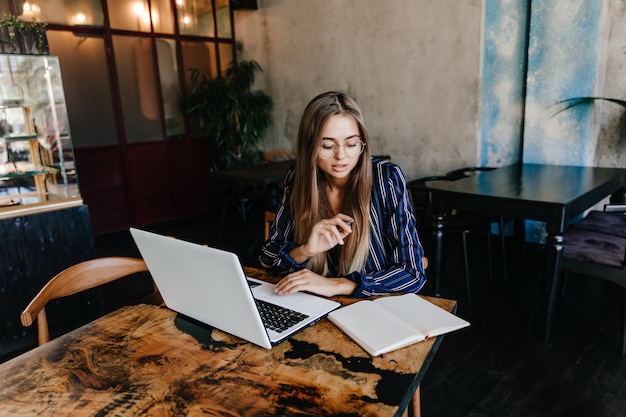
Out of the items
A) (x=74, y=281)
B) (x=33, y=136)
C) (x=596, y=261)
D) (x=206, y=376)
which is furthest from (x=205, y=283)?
(x=33, y=136)

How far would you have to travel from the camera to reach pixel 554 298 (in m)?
2.21

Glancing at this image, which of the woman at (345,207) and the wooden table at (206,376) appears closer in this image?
the wooden table at (206,376)

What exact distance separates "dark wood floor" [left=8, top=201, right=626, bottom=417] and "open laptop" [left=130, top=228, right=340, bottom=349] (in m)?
1.05

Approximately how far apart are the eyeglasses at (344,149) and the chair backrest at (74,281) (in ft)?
2.45

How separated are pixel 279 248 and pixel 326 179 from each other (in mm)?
315

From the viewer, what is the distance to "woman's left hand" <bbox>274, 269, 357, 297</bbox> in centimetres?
121

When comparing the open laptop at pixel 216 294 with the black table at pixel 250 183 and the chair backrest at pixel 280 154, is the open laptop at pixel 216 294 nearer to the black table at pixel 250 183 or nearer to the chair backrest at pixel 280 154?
the black table at pixel 250 183

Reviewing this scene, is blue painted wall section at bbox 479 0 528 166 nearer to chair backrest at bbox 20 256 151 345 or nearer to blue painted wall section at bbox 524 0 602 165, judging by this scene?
blue painted wall section at bbox 524 0 602 165

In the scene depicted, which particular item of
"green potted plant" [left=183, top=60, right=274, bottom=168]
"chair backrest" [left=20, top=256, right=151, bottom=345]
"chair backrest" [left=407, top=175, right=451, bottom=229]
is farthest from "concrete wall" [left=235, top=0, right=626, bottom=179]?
"chair backrest" [left=20, top=256, right=151, bottom=345]

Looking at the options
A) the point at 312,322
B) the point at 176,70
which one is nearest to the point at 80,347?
the point at 312,322

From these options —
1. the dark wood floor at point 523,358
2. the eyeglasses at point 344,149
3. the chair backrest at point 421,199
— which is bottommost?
the dark wood floor at point 523,358

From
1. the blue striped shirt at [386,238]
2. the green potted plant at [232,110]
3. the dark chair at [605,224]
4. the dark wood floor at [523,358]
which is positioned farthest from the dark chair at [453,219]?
the green potted plant at [232,110]

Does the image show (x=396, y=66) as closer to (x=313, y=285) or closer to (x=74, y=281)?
(x=313, y=285)

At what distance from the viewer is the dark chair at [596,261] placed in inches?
82.6
